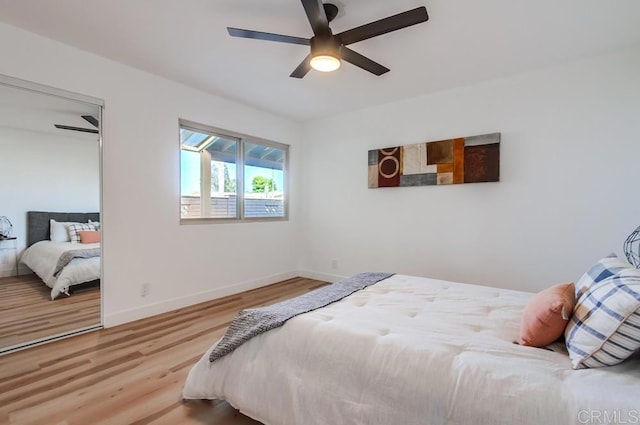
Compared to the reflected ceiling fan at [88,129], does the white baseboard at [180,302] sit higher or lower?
lower

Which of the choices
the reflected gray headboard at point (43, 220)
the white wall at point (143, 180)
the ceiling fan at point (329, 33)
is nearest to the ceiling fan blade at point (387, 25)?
the ceiling fan at point (329, 33)

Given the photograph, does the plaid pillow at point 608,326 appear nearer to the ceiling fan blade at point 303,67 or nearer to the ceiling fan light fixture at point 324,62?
the ceiling fan light fixture at point 324,62

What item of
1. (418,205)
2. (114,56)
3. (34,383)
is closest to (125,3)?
(114,56)

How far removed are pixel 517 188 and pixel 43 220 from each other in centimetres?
463

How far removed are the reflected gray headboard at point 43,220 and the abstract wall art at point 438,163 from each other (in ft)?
10.2

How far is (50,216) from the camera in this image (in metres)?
2.93

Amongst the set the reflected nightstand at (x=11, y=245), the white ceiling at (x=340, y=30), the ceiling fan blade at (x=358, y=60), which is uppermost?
the white ceiling at (x=340, y=30)

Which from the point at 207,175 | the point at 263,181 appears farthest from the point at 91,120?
the point at 263,181

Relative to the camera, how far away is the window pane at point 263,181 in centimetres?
416

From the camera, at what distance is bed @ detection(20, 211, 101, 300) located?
2.82 meters

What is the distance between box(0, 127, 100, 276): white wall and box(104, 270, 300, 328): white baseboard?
1.03 meters

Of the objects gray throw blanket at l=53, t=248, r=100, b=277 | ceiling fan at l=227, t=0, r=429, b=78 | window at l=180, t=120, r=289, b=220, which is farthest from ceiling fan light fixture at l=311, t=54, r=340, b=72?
gray throw blanket at l=53, t=248, r=100, b=277

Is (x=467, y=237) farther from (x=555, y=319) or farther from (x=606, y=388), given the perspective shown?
(x=606, y=388)

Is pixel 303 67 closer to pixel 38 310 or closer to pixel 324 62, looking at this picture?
pixel 324 62
